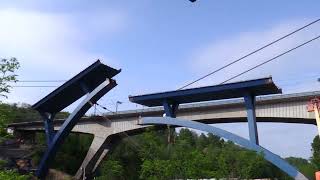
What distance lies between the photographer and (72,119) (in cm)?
6725

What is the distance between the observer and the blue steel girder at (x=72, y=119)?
207ft

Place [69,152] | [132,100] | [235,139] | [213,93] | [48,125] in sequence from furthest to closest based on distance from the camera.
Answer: [69,152] < [48,125] < [132,100] < [213,93] < [235,139]

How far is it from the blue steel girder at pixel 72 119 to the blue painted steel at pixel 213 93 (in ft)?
12.2

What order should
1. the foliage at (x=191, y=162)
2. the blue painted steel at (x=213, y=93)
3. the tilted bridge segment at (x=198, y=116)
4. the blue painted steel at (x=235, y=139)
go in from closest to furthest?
the foliage at (x=191, y=162) < the blue painted steel at (x=235, y=139) < the blue painted steel at (x=213, y=93) < the tilted bridge segment at (x=198, y=116)

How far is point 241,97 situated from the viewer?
60.1m

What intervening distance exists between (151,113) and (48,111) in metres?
14.8

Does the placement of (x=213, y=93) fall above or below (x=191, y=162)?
above

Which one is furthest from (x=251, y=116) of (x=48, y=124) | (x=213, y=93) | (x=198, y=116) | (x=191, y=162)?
(x=48, y=124)

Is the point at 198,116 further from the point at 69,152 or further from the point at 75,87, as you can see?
the point at 69,152

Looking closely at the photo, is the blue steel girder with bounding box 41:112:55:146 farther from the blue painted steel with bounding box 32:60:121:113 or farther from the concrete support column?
the concrete support column

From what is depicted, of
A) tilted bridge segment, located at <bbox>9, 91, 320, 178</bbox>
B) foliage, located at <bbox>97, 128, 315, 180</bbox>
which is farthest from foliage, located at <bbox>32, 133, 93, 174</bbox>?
foliage, located at <bbox>97, 128, 315, 180</bbox>

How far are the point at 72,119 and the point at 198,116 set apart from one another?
1700 cm

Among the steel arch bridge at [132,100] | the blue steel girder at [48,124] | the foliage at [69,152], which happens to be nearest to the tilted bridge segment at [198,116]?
the steel arch bridge at [132,100]

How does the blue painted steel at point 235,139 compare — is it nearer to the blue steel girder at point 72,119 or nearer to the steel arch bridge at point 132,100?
the steel arch bridge at point 132,100
